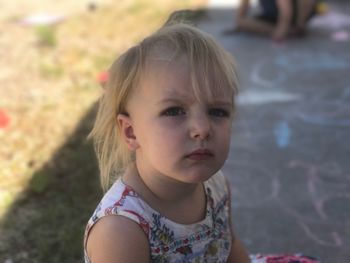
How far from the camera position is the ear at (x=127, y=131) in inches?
46.2

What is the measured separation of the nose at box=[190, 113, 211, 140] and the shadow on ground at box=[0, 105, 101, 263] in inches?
36.3

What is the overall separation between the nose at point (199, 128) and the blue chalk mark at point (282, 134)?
1.46 m

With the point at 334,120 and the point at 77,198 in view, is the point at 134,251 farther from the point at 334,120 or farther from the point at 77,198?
the point at 334,120

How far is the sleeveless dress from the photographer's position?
1133mm

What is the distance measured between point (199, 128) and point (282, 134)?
1606 mm

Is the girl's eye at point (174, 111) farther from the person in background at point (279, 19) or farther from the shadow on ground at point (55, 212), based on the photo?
the person in background at point (279, 19)

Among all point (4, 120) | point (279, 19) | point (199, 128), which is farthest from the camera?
point (279, 19)

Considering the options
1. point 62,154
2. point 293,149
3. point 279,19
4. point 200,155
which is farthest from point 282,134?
point 279,19

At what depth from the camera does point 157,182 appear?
3.85 ft

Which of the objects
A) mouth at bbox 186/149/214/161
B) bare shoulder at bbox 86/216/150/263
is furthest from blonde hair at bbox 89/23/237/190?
bare shoulder at bbox 86/216/150/263

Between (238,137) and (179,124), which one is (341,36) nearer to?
(238,137)

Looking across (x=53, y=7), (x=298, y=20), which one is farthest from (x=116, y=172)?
(x=53, y=7)

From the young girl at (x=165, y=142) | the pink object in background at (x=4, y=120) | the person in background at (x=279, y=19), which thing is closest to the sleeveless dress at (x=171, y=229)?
the young girl at (x=165, y=142)

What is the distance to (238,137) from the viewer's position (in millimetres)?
2586
